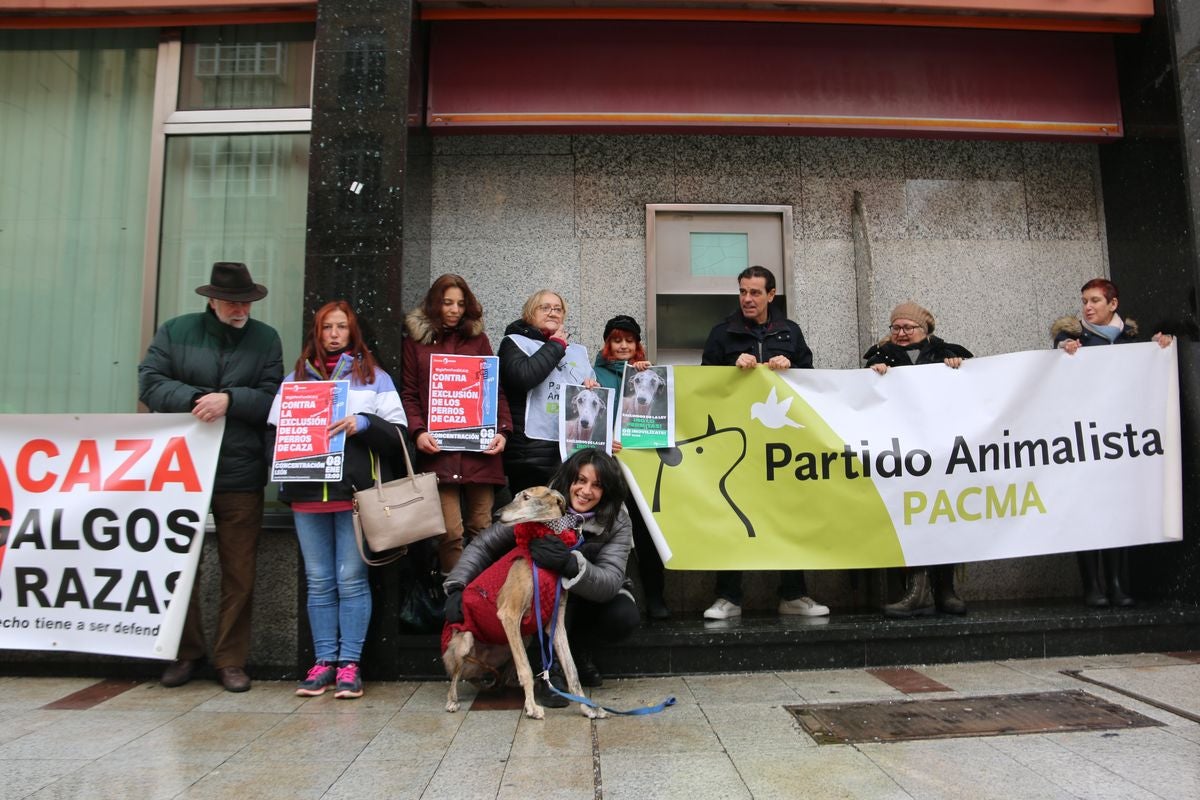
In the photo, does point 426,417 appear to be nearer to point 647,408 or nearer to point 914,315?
point 647,408

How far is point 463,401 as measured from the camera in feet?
15.3

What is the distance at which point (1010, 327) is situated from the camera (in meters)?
6.21

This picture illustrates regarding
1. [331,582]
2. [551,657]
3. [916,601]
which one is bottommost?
[551,657]

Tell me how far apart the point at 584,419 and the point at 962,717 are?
2.50 metres

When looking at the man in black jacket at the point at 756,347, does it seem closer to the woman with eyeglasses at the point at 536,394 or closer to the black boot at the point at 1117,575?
the woman with eyeglasses at the point at 536,394

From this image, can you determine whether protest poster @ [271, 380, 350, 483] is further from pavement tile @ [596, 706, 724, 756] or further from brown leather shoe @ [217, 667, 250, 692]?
pavement tile @ [596, 706, 724, 756]

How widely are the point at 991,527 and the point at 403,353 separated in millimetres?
3749

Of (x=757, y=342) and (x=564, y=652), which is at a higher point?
(x=757, y=342)

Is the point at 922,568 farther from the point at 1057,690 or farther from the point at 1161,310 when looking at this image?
the point at 1161,310

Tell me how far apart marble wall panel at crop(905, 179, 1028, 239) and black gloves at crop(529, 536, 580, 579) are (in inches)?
160

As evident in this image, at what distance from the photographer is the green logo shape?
4887mm

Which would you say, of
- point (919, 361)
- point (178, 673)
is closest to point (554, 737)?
point (178, 673)

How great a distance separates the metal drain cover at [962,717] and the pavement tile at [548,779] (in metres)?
1.07

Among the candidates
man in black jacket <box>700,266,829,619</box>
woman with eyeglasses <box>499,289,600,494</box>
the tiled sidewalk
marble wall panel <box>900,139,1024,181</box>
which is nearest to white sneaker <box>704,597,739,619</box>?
man in black jacket <box>700,266,829,619</box>
